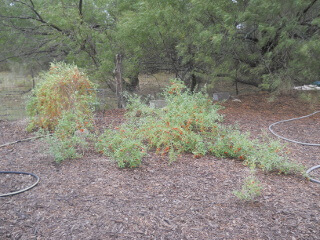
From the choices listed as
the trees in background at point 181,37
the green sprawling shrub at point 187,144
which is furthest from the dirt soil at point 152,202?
the trees in background at point 181,37

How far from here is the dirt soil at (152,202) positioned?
2.38m

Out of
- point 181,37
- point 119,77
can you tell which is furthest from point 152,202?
point 181,37

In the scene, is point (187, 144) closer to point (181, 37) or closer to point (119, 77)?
point (119, 77)

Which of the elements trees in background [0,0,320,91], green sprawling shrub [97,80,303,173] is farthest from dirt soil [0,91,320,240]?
trees in background [0,0,320,91]

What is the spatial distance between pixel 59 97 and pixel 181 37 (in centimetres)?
389

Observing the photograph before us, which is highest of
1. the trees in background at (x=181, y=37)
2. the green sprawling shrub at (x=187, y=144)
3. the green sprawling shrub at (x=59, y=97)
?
the trees in background at (x=181, y=37)

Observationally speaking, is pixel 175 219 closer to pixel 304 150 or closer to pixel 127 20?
pixel 304 150

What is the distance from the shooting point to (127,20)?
26.2 ft

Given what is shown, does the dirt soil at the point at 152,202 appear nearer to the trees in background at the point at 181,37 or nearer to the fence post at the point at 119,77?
the trees in background at the point at 181,37

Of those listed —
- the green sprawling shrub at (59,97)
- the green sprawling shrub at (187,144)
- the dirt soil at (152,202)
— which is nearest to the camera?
the dirt soil at (152,202)

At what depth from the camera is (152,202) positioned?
2848mm

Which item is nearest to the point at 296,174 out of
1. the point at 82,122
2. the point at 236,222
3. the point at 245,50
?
the point at 236,222

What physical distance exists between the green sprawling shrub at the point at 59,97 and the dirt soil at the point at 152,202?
3.42 feet

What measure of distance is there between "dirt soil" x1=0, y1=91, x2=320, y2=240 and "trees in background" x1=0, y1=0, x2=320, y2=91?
10.4 feet
